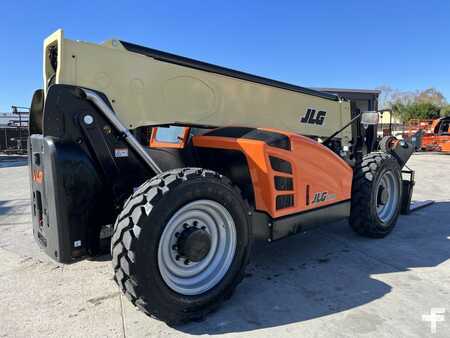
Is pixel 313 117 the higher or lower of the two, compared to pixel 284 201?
higher

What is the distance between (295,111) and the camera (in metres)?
4.86

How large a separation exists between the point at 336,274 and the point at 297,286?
1.74 ft

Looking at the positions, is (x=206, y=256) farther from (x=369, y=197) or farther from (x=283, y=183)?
(x=369, y=197)

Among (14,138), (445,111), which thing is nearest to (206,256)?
(14,138)

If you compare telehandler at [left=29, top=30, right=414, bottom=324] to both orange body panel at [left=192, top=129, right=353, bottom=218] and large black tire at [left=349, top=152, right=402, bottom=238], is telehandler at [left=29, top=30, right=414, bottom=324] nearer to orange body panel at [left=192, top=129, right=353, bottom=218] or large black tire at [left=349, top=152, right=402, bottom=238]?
orange body panel at [left=192, top=129, right=353, bottom=218]

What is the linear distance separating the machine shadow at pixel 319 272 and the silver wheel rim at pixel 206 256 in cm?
28

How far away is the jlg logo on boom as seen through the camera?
5.05 m

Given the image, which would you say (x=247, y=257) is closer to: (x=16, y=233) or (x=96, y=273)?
(x=96, y=273)

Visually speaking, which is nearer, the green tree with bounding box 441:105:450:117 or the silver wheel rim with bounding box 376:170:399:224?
the silver wheel rim with bounding box 376:170:399:224

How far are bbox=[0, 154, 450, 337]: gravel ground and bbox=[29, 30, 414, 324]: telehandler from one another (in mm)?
343

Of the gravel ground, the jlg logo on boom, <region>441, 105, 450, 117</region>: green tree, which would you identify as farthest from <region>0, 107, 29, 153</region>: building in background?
<region>441, 105, 450, 117</region>: green tree

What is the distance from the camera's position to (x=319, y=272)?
390 centimetres

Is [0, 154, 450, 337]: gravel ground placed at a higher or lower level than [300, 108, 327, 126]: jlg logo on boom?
lower

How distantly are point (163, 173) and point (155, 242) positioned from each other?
530 mm
